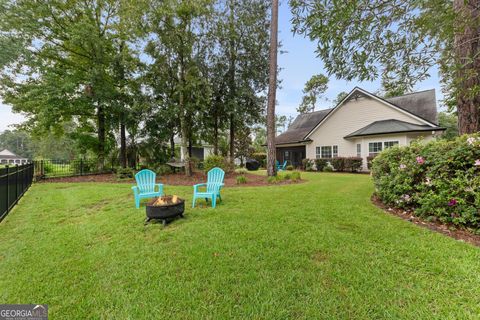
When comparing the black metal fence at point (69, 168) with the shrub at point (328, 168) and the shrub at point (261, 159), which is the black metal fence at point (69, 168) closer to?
the shrub at point (261, 159)

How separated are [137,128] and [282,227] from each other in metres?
13.0

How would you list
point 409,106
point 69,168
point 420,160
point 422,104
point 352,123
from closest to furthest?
point 420,160 → point 69,168 → point 422,104 → point 352,123 → point 409,106

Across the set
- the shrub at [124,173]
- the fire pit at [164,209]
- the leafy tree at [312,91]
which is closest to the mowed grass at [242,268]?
the fire pit at [164,209]

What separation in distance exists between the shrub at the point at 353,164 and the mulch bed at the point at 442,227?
9.94 meters

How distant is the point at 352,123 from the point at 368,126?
1228 millimetres

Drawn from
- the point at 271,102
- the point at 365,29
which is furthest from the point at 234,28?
the point at 365,29

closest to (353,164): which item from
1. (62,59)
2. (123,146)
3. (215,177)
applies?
(215,177)

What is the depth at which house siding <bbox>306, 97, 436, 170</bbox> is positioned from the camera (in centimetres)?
1365

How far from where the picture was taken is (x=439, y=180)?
12.1ft

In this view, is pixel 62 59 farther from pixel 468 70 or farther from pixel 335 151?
pixel 335 151

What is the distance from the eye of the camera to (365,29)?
358 cm

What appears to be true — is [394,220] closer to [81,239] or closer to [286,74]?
[81,239]

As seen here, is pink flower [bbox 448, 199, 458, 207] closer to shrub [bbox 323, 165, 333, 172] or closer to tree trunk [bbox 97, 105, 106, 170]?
shrub [bbox 323, 165, 333, 172]

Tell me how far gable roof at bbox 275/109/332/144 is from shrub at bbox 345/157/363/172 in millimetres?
5082
